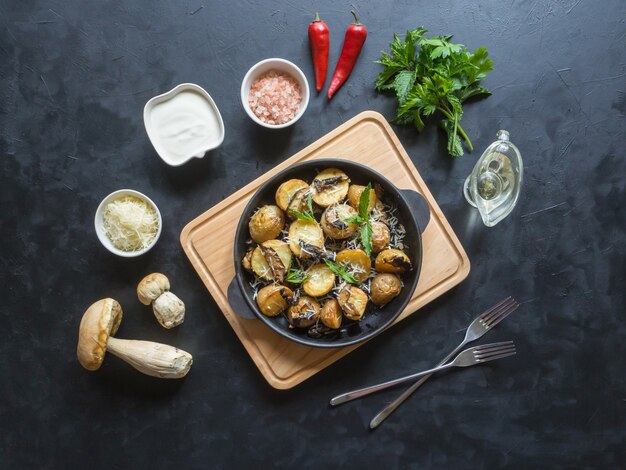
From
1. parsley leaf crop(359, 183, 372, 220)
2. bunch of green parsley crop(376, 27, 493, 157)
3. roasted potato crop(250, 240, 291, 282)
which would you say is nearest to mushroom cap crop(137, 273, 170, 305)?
roasted potato crop(250, 240, 291, 282)

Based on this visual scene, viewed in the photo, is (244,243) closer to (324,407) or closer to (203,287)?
(203,287)

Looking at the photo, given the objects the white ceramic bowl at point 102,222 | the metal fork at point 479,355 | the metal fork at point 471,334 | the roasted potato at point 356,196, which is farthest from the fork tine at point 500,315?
the white ceramic bowl at point 102,222

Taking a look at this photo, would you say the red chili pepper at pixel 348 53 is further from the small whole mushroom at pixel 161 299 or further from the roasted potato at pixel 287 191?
the small whole mushroom at pixel 161 299

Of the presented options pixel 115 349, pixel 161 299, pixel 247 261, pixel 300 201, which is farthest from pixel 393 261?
pixel 115 349

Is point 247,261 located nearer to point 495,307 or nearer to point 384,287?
point 384,287

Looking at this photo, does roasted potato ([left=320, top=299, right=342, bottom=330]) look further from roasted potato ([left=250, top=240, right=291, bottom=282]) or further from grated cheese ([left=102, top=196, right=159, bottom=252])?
grated cheese ([left=102, top=196, right=159, bottom=252])
